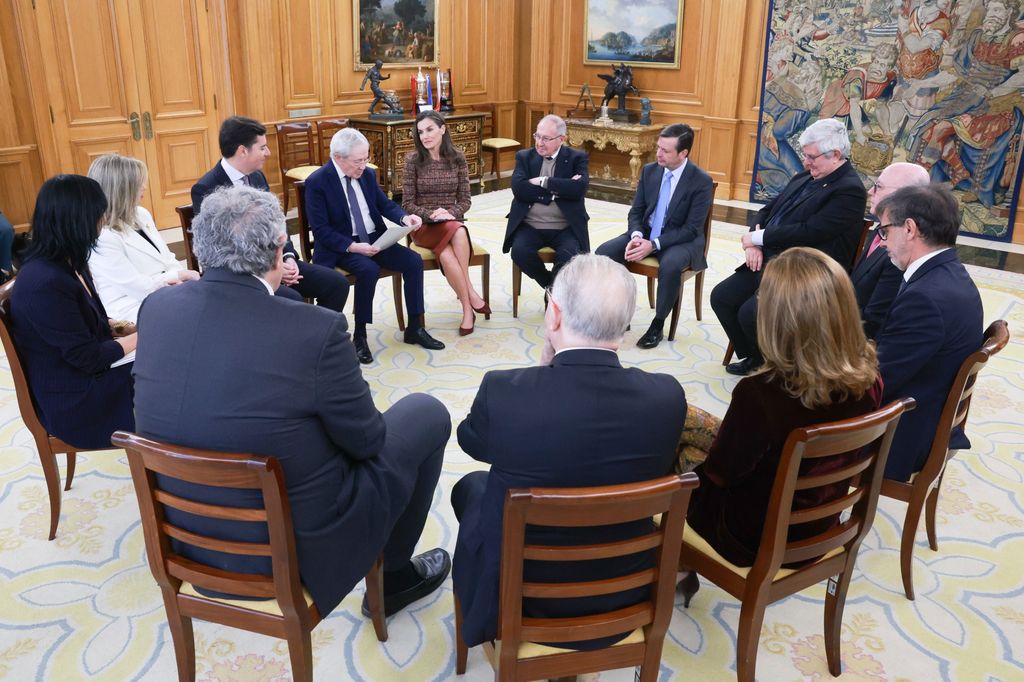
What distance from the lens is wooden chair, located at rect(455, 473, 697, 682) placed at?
1.52 m

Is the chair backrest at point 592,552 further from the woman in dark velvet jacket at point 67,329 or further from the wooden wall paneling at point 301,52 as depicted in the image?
the wooden wall paneling at point 301,52

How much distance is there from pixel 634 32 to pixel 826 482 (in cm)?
858

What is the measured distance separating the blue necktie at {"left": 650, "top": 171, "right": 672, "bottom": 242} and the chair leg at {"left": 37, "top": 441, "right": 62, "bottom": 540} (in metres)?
3.46

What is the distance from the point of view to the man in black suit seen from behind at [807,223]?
3955mm

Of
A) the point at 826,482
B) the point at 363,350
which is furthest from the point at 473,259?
the point at 826,482

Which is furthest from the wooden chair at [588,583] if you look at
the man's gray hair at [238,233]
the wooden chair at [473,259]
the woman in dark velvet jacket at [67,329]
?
the wooden chair at [473,259]

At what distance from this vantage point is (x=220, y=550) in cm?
176

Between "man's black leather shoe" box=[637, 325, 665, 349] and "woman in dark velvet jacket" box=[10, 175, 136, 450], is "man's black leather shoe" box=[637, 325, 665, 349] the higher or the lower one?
the lower one

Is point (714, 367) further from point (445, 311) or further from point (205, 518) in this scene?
point (205, 518)

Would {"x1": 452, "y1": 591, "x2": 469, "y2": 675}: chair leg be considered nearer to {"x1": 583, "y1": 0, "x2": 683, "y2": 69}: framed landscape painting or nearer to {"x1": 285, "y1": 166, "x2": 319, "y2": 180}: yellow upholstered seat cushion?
{"x1": 285, "y1": 166, "x2": 319, "y2": 180}: yellow upholstered seat cushion

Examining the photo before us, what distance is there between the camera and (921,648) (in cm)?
237

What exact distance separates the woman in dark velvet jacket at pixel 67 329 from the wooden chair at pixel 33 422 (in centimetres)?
2

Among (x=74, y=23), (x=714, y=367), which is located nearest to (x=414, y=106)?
(x=74, y=23)

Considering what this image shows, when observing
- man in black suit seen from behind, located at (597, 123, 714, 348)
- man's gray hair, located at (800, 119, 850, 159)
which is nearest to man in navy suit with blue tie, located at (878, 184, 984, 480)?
man's gray hair, located at (800, 119, 850, 159)
